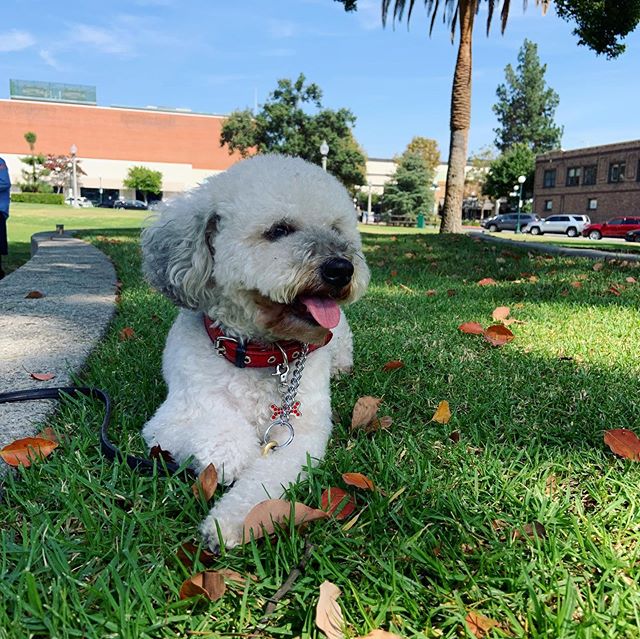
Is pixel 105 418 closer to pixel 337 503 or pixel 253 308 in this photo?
pixel 253 308

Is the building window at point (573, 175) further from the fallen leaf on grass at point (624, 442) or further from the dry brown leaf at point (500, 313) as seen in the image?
the fallen leaf on grass at point (624, 442)

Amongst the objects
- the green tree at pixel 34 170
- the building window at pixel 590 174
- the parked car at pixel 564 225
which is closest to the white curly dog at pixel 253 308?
the parked car at pixel 564 225

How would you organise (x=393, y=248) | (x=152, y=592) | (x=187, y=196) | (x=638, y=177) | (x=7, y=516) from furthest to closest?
(x=638, y=177)
(x=393, y=248)
(x=187, y=196)
(x=7, y=516)
(x=152, y=592)

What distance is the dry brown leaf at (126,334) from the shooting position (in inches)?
151

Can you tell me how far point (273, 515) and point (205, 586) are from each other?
0.99ft

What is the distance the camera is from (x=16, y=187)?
73.1 m

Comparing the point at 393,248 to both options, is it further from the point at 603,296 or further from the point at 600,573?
the point at 600,573

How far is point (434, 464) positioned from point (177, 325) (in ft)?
4.26

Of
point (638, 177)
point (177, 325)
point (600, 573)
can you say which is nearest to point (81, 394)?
point (177, 325)

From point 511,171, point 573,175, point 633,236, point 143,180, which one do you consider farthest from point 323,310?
point 143,180

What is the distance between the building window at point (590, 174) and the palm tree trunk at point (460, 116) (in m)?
42.4

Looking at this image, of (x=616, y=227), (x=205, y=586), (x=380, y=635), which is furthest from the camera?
(x=616, y=227)

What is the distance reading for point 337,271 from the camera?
2.19 metres

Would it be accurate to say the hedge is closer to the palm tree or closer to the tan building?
the tan building
